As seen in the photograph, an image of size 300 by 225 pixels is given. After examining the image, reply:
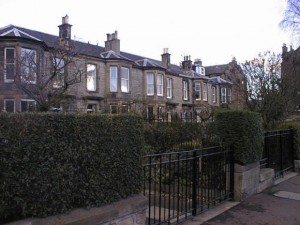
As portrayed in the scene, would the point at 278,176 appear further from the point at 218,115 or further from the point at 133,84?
the point at 133,84

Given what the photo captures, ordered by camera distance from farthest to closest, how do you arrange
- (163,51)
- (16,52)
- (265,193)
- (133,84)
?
1. (163,51)
2. (133,84)
3. (16,52)
4. (265,193)

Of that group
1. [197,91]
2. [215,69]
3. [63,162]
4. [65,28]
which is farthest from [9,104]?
[215,69]

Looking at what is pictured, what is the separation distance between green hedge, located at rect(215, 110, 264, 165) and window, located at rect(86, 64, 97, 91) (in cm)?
1985

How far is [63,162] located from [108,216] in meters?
0.88

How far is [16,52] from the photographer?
20.2 metres

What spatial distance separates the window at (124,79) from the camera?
28109 mm

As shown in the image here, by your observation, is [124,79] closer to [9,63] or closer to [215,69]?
[9,63]

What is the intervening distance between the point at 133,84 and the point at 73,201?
26742mm

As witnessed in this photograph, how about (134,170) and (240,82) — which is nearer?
(134,170)

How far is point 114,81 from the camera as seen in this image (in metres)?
27.7

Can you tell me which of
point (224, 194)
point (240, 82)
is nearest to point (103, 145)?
point (224, 194)

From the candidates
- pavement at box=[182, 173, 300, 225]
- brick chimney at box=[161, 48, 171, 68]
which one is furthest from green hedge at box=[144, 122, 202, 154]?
brick chimney at box=[161, 48, 171, 68]

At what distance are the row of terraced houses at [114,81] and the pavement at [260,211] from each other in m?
5.97

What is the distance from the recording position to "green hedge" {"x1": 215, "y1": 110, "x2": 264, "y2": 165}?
21.6ft
